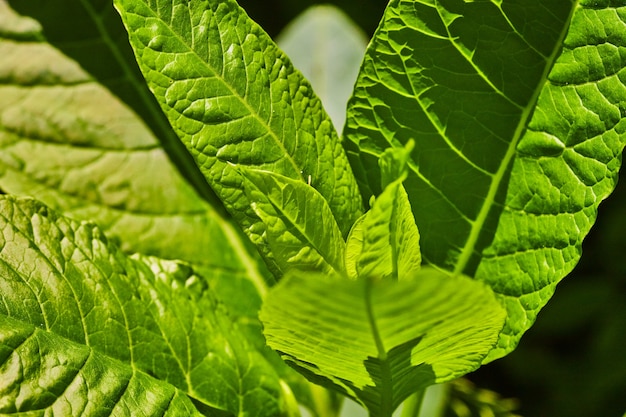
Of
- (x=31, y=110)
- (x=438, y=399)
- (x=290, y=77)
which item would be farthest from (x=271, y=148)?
(x=438, y=399)

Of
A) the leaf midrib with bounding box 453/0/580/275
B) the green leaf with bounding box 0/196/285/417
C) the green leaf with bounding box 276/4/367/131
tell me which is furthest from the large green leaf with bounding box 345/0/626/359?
the green leaf with bounding box 276/4/367/131

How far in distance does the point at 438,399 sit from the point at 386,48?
0.70 m

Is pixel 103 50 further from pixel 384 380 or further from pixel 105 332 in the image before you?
pixel 384 380

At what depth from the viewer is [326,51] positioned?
1.59 m

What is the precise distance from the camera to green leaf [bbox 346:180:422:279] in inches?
28.5

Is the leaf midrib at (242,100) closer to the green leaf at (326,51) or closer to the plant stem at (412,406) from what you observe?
the plant stem at (412,406)

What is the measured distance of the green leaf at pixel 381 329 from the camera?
61 centimetres

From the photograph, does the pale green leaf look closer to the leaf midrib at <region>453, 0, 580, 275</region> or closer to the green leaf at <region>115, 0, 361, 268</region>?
the green leaf at <region>115, 0, 361, 268</region>

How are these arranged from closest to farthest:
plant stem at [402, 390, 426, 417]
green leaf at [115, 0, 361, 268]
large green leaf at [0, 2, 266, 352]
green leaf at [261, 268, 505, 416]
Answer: green leaf at [261, 268, 505, 416] → green leaf at [115, 0, 361, 268] → plant stem at [402, 390, 426, 417] → large green leaf at [0, 2, 266, 352]

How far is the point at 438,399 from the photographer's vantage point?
53.1 inches

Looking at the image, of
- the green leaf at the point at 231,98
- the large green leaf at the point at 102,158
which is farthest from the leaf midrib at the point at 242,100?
the large green leaf at the point at 102,158

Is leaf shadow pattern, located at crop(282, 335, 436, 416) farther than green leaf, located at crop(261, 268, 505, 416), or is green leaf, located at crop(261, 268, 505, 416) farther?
leaf shadow pattern, located at crop(282, 335, 436, 416)

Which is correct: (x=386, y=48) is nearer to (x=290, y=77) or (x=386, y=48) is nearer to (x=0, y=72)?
(x=290, y=77)

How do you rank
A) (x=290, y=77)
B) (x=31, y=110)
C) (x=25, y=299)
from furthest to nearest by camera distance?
(x=31, y=110) → (x=290, y=77) → (x=25, y=299)
